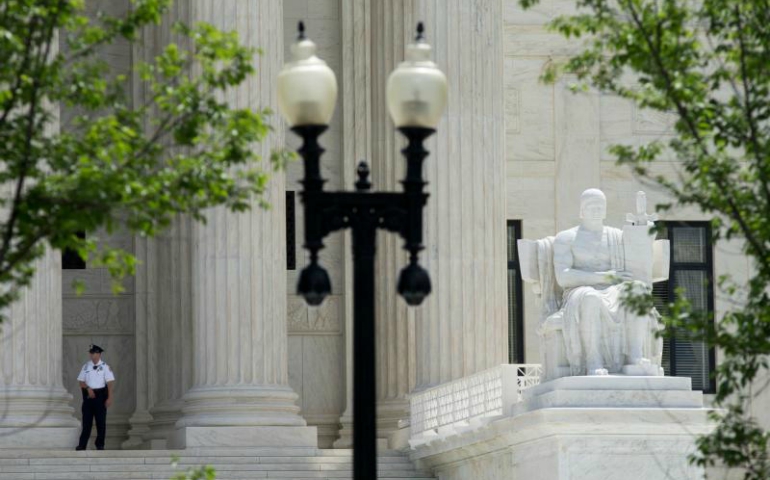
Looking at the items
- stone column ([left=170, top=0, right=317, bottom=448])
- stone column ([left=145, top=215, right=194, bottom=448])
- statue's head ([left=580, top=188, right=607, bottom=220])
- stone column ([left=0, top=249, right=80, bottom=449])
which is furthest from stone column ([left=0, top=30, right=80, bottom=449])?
statue's head ([left=580, top=188, right=607, bottom=220])

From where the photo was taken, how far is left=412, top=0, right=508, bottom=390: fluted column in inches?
1399

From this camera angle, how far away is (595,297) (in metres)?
30.0

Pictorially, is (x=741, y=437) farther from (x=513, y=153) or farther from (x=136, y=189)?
(x=513, y=153)

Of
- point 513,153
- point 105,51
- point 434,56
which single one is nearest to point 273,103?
point 434,56

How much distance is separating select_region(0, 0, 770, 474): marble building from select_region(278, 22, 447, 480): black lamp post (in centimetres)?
1641

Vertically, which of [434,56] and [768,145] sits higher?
[434,56]

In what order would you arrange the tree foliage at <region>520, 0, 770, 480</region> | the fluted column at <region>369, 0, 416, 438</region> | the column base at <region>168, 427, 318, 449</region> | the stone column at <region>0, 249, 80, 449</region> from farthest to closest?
the fluted column at <region>369, 0, 416, 438</region> < the column base at <region>168, 427, 318, 449</region> < the stone column at <region>0, 249, 80, 449</region> < the tree foliage at <region>520, 0, 770, 480</region>

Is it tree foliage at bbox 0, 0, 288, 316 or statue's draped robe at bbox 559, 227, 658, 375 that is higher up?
tree foliage at bbox 0, 0, 288, 316

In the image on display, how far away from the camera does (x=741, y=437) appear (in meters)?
18.1

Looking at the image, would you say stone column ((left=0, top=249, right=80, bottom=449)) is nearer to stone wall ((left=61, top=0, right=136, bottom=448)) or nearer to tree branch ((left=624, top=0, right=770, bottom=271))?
stone wall ((left=61, top=0, right=136, bottom=448))

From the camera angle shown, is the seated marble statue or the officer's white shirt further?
the officer's white shirt

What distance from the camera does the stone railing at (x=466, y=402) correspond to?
31156mm

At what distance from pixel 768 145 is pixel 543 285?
13080mm

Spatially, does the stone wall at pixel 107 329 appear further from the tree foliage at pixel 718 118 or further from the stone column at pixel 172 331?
the tree foliage at pixel 718 118
